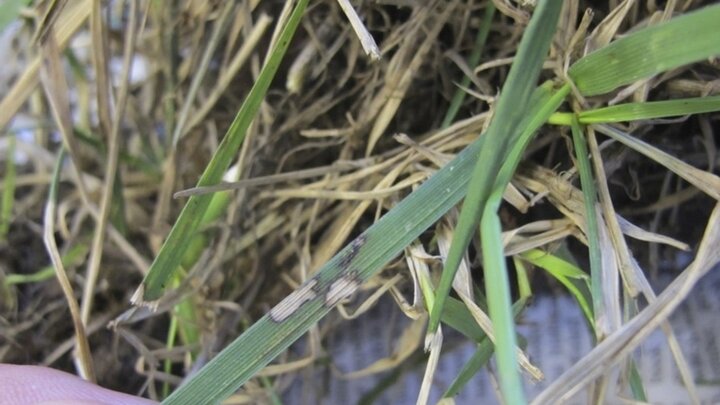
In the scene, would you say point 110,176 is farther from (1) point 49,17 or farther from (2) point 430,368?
(2) point 430,368

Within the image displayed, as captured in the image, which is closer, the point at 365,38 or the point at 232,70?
the point at 365,38

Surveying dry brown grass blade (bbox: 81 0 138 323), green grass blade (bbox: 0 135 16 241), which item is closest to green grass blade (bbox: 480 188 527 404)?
dry brown grass blade (bbox: 81 0 138 323)

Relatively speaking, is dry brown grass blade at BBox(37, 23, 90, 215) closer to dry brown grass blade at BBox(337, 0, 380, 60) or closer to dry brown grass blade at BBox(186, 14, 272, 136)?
dry brown grass blade at BBox(186, 14, 272, 136)

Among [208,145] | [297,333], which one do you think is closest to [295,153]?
[208,145]

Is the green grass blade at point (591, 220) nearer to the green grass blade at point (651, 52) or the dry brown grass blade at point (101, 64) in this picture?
the green grass blade at point (651, 52)

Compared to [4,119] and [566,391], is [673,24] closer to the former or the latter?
[566,391]

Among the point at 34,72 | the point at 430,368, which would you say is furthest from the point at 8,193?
the point at 430,368
